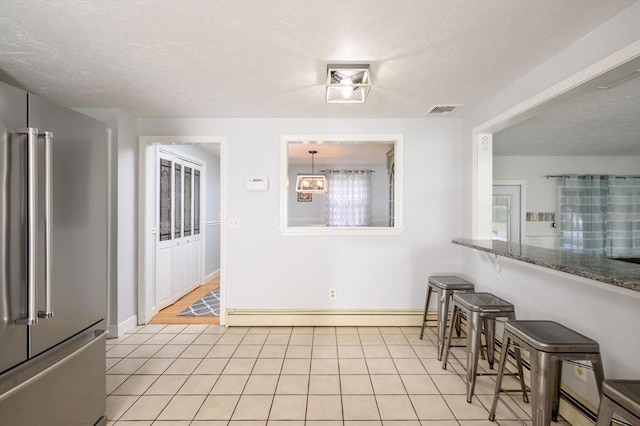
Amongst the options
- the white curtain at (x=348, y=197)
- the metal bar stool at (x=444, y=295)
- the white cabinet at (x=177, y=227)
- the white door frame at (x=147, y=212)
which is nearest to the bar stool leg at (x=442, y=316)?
the metal bar stool at (x=444, y=295)

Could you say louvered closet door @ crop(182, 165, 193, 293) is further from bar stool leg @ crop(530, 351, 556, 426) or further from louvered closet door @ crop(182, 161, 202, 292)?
bar stool leg @ crop(530, 351, 556, 426)

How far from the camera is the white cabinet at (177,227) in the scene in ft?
13.3

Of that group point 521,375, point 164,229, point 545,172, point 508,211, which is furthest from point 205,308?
point 545,172

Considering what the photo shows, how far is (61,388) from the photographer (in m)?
1.55

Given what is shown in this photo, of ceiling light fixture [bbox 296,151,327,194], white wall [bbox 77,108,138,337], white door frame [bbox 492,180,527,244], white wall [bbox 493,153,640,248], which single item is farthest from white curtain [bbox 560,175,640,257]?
white wall [bbox 77,108,138,337]

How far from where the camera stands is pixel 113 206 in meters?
3.21

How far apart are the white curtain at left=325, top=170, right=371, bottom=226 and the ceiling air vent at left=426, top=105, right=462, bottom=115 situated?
15.0 ft

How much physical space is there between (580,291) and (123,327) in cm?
396

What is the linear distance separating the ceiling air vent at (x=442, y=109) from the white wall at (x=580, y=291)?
333 mm

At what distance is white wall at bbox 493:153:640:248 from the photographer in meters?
5.34

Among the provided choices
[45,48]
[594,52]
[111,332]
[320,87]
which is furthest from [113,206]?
[594,52]

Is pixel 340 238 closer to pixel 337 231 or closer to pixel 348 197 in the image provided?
pixel 337 231

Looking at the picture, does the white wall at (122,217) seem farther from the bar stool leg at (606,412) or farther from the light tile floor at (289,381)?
the bar stool leg at (606,412)

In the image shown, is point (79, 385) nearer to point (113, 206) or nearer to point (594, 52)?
point (113, 206)
